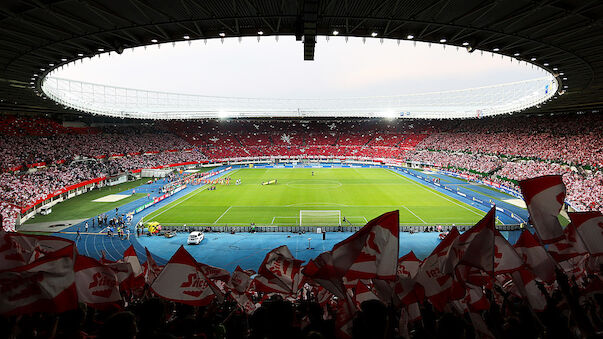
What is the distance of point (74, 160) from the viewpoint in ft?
165

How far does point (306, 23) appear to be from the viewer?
11.4m

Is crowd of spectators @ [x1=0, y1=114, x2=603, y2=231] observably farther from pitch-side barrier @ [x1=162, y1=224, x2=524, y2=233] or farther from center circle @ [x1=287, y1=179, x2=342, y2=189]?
center circle @ [x1=287, y1=179, x2=342, y2=189]

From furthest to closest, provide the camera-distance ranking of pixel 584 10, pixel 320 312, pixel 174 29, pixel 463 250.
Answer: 1. pixel 174 29
2. pixel 584 10
3. pixel 463 250
4. pixel 320 312

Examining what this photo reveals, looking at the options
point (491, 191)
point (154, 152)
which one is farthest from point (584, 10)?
point (154, 152)

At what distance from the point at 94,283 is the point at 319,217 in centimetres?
2725

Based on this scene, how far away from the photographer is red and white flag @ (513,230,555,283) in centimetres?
662

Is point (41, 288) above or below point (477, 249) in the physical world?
below

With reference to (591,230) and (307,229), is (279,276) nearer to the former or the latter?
(591,230)

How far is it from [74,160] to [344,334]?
60.5m

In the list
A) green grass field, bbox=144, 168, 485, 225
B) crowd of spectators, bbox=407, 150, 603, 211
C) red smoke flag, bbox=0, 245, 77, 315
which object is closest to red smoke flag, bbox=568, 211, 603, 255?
red smoke flag, bbox=0, 245, 77, 315

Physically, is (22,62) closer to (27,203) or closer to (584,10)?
(27,203)

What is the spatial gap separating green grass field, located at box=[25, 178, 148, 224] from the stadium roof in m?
20.3

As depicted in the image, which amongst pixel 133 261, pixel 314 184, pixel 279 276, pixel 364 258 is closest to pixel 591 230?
pixel 364 258

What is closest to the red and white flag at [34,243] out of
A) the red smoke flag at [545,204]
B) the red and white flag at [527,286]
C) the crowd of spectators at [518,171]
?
the red and white flag at [527,286]
